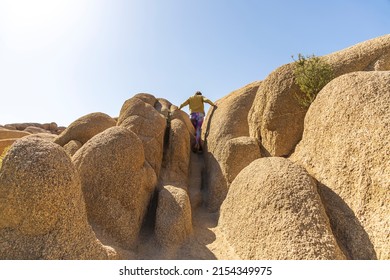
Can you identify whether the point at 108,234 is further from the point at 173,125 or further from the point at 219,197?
the point at 173,125

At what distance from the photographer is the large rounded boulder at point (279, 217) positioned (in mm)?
6087

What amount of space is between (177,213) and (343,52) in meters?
8.87

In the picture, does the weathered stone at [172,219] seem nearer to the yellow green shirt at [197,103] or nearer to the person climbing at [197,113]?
the person climbing at [197,113]

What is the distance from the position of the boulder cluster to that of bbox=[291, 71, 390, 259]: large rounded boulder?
0.03 m

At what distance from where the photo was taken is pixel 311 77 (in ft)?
33.7

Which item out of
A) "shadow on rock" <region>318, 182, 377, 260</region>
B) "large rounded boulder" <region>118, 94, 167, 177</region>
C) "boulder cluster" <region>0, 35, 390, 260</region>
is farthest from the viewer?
"large rounded boulder" <region>118, 94, 167, 177</region>

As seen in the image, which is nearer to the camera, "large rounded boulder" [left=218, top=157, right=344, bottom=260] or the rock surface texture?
"large rounded boulder" [left=218, top=157, right=344, bottom=260]

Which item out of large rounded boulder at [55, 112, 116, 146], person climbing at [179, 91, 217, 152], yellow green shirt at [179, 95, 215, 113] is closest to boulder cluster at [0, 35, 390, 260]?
person climbing at [179, 91, 217, 152]

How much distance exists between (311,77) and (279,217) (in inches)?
230

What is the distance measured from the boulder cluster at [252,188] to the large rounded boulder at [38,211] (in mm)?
21

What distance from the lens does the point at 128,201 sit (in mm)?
9227

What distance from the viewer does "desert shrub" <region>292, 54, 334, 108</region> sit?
33.1 feet

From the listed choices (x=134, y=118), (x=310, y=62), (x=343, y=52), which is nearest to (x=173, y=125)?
(x=134, y=118)

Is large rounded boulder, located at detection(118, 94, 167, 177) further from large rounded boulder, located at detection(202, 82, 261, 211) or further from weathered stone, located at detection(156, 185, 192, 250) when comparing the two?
weathered stone, located at detection(156, 185, 192, 250)
